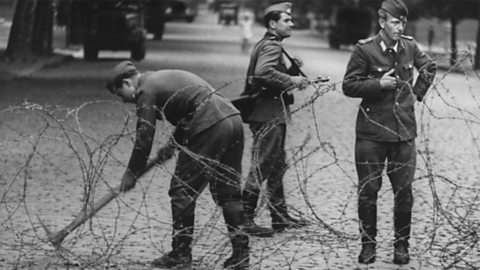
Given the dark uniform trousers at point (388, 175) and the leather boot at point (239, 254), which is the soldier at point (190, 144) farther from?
the dark uniform trousers at point (388, 175)

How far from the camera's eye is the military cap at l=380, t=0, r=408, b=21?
857cm

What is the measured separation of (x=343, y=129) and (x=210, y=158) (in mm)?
11752

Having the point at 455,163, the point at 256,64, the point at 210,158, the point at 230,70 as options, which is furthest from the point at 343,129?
the point at 230,70

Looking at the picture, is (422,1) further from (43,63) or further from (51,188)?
(51,188)

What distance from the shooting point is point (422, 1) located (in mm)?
50688

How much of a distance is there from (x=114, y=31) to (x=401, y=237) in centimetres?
3304

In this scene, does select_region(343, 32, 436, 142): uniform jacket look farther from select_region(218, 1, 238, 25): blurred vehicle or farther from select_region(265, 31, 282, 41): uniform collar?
select_region(218, 1, 238, 25): blurred vehicle

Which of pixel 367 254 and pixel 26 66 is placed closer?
pixel 367 254

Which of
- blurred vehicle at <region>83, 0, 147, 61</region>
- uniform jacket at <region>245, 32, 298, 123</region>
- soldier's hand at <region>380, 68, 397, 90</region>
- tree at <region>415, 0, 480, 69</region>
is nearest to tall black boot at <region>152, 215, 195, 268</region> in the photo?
soldier's hand at <region>380, 68, 397, 90</region>

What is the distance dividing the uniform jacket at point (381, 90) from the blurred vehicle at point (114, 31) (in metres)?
32.0

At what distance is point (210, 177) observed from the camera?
8023 millimetres

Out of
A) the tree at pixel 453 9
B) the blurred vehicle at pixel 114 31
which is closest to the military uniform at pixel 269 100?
the blurred vehicle at pixel 114 31

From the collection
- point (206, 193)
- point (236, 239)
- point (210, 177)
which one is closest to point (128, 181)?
point (210, 177)

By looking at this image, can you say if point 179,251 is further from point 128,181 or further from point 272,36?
point 272,36
